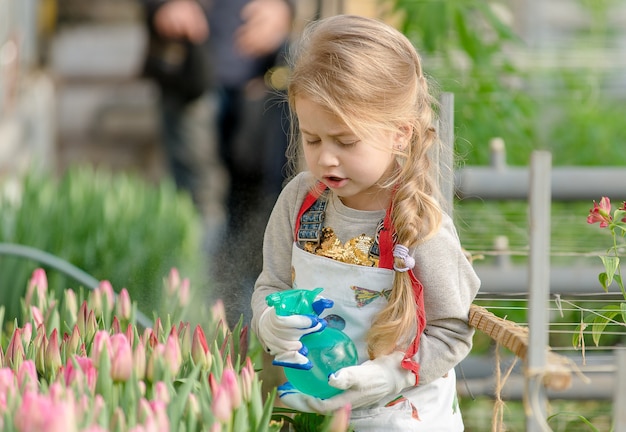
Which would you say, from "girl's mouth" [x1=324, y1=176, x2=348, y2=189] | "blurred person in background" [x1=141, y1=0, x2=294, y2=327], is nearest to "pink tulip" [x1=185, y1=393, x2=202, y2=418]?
"girl's mouth" [x1=324, y1=176, x2=348, y2=189]

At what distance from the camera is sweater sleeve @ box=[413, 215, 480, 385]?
5.89ft

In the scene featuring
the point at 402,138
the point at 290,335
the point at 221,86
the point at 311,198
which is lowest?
the point at 290,335

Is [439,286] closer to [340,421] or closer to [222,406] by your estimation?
[340,421]

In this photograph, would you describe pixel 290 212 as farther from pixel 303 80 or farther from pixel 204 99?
pixel 204 99

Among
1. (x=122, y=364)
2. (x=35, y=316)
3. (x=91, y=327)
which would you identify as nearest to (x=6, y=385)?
(x=122, y=364)

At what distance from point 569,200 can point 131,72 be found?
6.69 metres

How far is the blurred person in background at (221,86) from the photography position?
5.38m

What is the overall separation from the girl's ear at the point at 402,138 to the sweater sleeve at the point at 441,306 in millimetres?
168

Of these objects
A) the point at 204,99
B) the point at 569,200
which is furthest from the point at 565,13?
the point at 569,200

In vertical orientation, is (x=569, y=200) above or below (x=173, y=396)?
above

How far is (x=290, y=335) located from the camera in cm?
173

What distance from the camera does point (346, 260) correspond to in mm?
1858

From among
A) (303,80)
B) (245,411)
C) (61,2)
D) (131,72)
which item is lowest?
(245,411)

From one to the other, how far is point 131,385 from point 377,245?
50 cm
